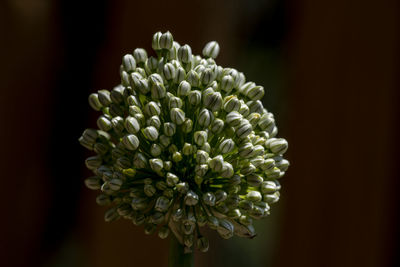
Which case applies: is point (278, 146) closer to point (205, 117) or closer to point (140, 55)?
point (205, 117)

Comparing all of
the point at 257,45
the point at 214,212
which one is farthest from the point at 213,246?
the point at 214,212

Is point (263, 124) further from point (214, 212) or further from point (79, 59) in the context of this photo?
point (79, 59)

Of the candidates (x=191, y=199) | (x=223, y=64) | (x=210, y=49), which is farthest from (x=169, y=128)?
(x=223, y=64)

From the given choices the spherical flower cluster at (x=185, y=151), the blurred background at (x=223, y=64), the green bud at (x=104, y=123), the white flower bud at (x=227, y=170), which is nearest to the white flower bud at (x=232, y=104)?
the spherical flower cluster at (x=185, y=151)

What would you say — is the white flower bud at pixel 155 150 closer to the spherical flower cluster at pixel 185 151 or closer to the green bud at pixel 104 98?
the spherical flower cluster at pixel 185 151

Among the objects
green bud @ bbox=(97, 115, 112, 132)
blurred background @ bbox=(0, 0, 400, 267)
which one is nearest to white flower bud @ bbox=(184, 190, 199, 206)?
green bud @ bbox=(97, 115, 112, 132)

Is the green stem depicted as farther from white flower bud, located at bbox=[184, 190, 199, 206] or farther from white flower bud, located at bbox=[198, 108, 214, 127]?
white flower bud, located at bbox=[198, 108, 214, 127]

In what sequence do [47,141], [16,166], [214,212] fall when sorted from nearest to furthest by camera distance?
[214,212], [16,166], [47,141]
